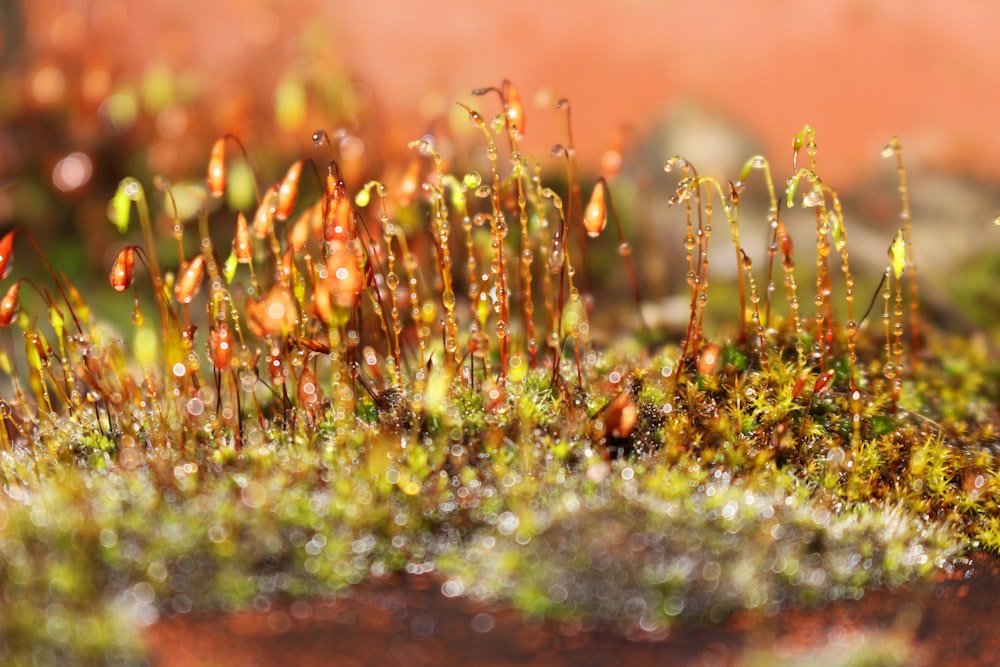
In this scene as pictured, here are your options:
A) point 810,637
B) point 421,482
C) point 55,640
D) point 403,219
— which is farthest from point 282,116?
point 810,637

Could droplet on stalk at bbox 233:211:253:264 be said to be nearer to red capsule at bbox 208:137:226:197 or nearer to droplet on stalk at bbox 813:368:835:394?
red capsule at bbox 208:137:226:197

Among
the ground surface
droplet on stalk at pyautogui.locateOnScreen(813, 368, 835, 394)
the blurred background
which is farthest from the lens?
the blurred background

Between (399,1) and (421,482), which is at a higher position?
(399,1)

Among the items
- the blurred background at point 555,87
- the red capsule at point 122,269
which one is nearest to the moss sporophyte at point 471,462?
the red capsule at point 122,269

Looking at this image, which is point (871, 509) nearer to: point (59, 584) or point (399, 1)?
point (59, 584)

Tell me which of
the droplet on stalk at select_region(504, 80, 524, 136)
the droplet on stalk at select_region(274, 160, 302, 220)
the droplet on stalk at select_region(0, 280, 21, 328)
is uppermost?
the droplet on stalk at select_region(504, 80, 524, 136)

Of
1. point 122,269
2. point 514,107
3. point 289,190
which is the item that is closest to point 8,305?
point 122,269

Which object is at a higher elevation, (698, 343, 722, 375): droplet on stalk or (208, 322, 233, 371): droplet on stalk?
(208, 322, 233, 371): droplet on stalk

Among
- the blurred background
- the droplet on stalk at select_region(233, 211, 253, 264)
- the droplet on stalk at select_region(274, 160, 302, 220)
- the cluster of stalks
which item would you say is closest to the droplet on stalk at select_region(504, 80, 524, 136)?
the cluster of stalks
